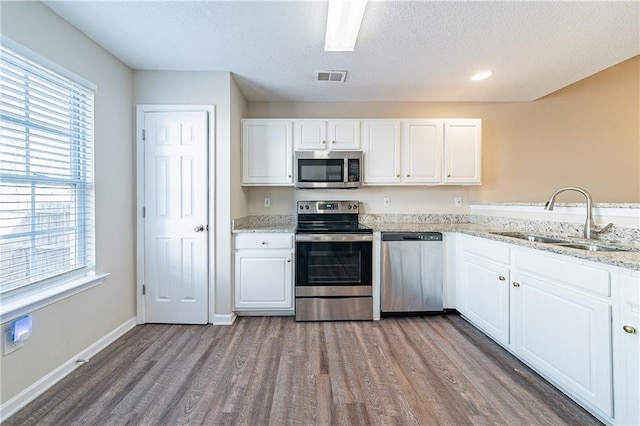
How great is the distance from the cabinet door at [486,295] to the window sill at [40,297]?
10.2ft

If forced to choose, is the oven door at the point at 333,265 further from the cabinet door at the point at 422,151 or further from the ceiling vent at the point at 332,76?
the ceiling vent at the point at 332,76

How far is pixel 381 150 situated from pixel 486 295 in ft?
5.79

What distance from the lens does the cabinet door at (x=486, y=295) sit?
6.95 ft

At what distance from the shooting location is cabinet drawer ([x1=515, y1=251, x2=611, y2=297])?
4.56 ft

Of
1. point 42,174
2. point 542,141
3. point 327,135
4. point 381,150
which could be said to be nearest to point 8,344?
point 42,174

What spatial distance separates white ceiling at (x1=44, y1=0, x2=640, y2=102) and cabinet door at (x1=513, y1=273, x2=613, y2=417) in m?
1.76

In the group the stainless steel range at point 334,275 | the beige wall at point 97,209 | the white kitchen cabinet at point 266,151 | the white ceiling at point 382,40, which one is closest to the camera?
the beige wall at point 97,209

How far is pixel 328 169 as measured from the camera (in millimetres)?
3059

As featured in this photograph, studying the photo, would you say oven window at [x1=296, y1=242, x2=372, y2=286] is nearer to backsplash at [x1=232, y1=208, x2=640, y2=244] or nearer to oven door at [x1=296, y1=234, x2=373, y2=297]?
oven door at [x1=296, y1=234, x2=373, y2=297]

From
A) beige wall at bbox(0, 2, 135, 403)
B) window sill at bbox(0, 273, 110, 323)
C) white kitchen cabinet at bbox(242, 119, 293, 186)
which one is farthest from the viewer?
white kitchen cabinet at bbox(242, 119, 293, 186)

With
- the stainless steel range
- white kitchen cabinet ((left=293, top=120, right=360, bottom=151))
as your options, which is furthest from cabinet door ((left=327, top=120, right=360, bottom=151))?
the stainless steel range

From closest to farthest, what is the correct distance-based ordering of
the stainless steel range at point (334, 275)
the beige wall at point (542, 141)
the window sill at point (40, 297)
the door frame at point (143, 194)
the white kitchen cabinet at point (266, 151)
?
1. the window sill at point (40, 297)
2. the door frame at point (143, 194)
3. the stainless steel range at point (334, 275)
4. the white kitchen cabinet at point (266, 151)
5. the beige wall at point (542, 141)

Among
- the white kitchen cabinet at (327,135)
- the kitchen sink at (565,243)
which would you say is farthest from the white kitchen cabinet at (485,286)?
the white kitchen cabinet at (327,135)

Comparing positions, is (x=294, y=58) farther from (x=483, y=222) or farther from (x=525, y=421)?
(x=525, y=421)
